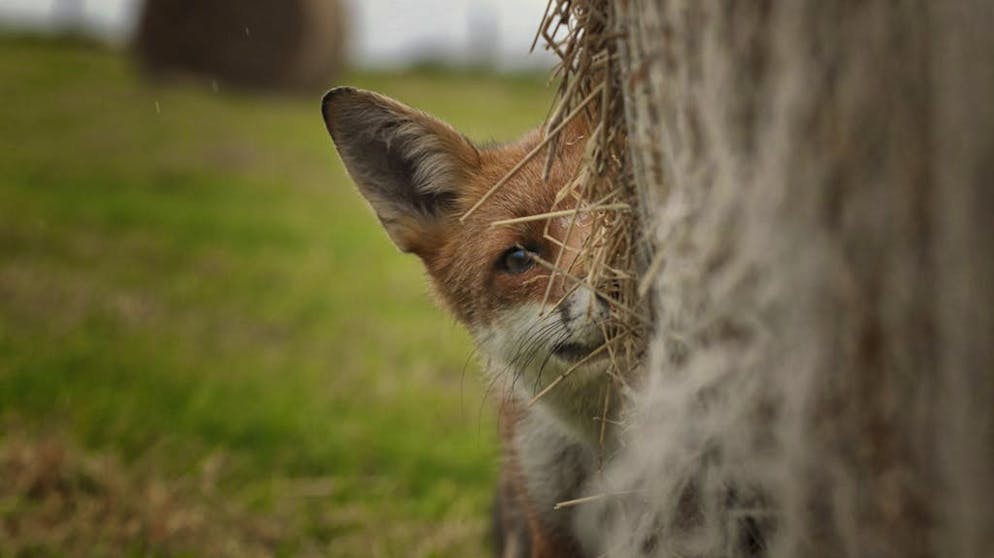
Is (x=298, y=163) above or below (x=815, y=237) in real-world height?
below

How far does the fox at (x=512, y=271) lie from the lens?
2.96 meters

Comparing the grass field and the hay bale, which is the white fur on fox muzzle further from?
the hay bale

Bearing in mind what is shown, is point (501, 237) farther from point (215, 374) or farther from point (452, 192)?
point (215, 374)

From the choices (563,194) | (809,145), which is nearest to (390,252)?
(563,194)

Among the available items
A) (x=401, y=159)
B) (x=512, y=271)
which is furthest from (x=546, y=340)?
(x=401, y=159)

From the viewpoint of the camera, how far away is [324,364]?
666 cm

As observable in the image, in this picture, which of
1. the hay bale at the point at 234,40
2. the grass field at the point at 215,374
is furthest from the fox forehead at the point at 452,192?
the hay bale at the point at 234,40

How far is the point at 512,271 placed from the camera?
10.6ft

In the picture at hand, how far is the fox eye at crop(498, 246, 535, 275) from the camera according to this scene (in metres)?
3.17

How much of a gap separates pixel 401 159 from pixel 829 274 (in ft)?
7.54

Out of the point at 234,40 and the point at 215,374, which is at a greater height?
the point at 215,374

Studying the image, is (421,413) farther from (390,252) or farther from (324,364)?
(390,252)

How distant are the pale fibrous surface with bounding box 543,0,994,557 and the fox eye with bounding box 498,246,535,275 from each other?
1152 millimetres

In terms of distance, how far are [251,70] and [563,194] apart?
57.9ft
